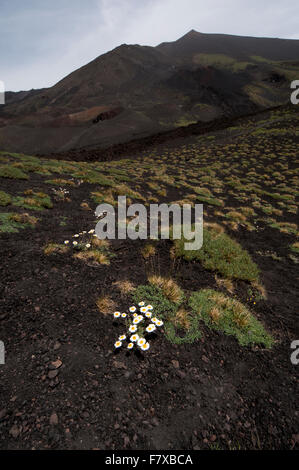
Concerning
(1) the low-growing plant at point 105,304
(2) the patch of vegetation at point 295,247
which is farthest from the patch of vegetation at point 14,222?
(2) the patch of vegetation at point 295,247

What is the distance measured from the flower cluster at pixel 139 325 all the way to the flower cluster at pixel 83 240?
2.59 metres

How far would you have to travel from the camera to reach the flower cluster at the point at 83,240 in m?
6.06

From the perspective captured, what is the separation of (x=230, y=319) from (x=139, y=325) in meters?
1.99

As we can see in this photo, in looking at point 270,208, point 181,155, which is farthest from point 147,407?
point 181,155

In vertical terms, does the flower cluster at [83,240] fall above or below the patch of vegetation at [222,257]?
above

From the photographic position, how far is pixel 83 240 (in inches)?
254

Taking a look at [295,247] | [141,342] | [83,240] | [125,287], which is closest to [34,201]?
[83,240]

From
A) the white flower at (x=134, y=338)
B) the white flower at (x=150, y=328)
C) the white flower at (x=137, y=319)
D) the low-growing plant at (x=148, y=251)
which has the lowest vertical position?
the white flower at (x=134, y=338)

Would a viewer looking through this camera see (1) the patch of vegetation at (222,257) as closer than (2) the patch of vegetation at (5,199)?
Yes

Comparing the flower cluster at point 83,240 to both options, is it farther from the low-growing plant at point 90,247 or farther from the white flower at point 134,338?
the white flower at point 134,338

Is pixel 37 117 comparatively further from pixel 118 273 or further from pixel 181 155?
pixel 118 273

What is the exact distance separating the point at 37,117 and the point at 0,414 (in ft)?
235
